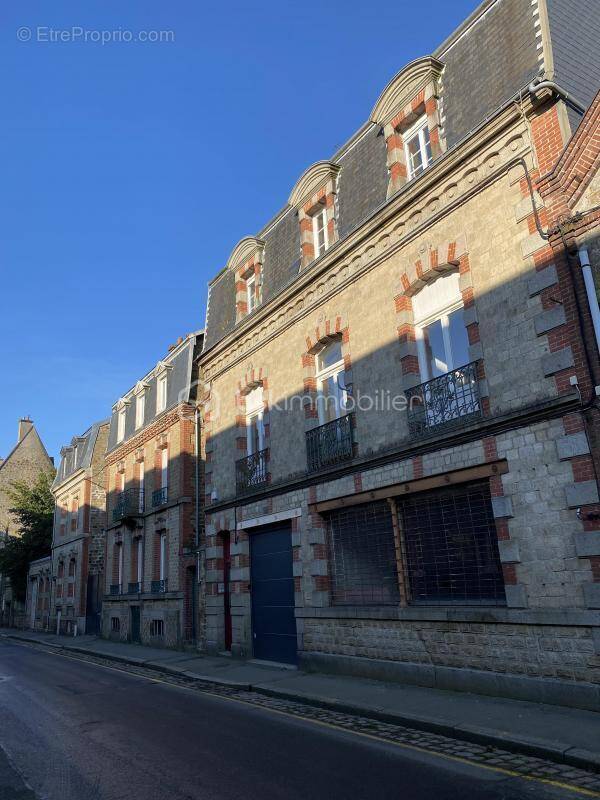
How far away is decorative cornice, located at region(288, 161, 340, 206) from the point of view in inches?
575

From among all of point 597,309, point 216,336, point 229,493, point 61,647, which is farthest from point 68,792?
point 61,647

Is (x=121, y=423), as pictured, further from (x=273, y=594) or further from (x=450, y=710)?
(x=450, y=710)

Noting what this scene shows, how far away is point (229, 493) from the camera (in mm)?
17094

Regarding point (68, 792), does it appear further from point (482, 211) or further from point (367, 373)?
point (482, 211)

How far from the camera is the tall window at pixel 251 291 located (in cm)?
1765

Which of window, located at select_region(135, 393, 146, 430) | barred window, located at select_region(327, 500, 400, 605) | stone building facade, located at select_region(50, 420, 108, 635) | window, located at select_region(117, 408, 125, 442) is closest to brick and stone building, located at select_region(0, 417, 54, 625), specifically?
stone building facade, located at select_region(50, 420, 108, 635)

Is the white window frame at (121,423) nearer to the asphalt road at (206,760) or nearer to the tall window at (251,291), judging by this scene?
the tall window at (251,291)

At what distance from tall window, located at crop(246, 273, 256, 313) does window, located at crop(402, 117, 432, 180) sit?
20.8 feet

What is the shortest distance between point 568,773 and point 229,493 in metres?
12.1

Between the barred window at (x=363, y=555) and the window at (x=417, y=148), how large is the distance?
270 inches

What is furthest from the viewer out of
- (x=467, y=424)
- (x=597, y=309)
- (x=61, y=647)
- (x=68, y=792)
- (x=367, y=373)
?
(x=61, y=647)

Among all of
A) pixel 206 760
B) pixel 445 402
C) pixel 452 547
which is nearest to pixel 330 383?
pixel 445 402

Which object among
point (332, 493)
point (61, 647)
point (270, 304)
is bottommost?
point (61, 647)

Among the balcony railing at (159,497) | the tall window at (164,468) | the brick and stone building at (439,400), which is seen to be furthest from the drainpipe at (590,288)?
the tall window at (164,468)
